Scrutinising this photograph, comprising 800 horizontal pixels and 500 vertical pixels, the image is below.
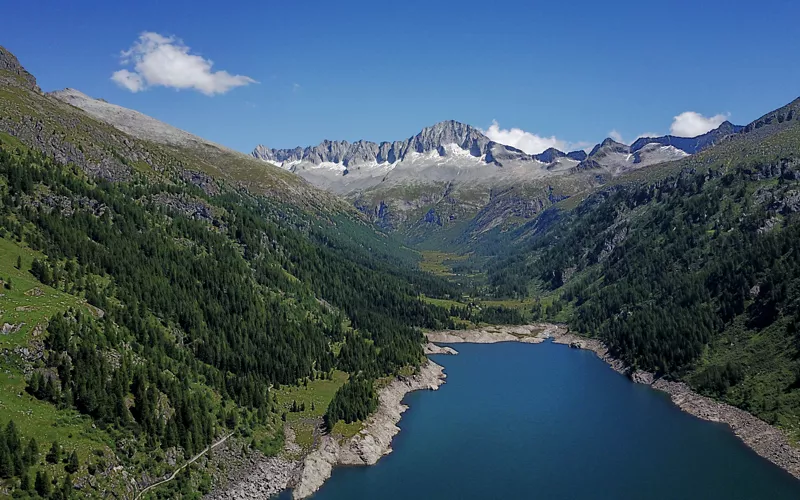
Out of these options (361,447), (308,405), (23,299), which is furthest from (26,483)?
(308,405)

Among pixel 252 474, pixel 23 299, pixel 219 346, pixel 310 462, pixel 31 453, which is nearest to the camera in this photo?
pixel 31 453

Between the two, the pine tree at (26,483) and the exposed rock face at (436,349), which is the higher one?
the pine tree at (26,483)

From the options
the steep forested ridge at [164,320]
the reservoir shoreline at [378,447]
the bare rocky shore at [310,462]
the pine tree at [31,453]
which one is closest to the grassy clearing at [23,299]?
the steep forested ridge at [164,320]

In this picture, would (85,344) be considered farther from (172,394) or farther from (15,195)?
(15,195)

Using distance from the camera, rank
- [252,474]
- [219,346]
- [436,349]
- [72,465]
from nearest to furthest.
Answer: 1. [72,465]
2. [252,474]
3. [219,346]
4. [436,349]

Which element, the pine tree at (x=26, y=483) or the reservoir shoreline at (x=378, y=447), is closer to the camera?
the pine tree at (x=26, y=483)

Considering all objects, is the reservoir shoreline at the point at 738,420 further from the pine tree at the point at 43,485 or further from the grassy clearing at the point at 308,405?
the pine tree at the point at 43,485

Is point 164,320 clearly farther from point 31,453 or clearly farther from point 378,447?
point 31,453
